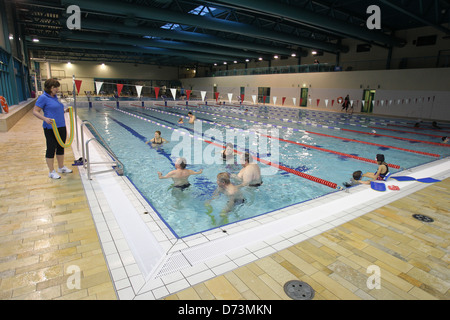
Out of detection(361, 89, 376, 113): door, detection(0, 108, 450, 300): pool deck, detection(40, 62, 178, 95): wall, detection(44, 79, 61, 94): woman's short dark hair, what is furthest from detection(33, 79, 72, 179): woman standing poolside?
detection(40, 62, 178, 95): wall

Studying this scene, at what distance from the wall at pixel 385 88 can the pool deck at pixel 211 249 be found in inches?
644

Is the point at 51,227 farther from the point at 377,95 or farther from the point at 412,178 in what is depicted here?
the point at 377,95

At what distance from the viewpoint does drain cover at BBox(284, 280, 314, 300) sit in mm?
1815

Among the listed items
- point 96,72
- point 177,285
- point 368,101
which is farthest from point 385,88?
point 96,72

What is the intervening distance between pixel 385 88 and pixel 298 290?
66.1ft

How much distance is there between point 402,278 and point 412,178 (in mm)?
3249

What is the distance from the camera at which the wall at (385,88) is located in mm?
15812

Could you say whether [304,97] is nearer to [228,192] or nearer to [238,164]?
[238,164]

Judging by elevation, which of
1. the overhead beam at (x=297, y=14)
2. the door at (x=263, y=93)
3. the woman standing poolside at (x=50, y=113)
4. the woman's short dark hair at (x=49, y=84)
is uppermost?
the overhead beam at (x=297, y=14)

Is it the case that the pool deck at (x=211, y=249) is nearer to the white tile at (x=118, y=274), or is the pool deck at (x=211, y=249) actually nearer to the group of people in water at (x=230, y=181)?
the white tile at (x=118, y=274)

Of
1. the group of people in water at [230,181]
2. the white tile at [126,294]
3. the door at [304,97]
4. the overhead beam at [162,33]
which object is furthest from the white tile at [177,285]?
the door at [304,97]

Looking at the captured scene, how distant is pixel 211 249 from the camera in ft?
7.79

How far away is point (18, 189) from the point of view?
338 cm
